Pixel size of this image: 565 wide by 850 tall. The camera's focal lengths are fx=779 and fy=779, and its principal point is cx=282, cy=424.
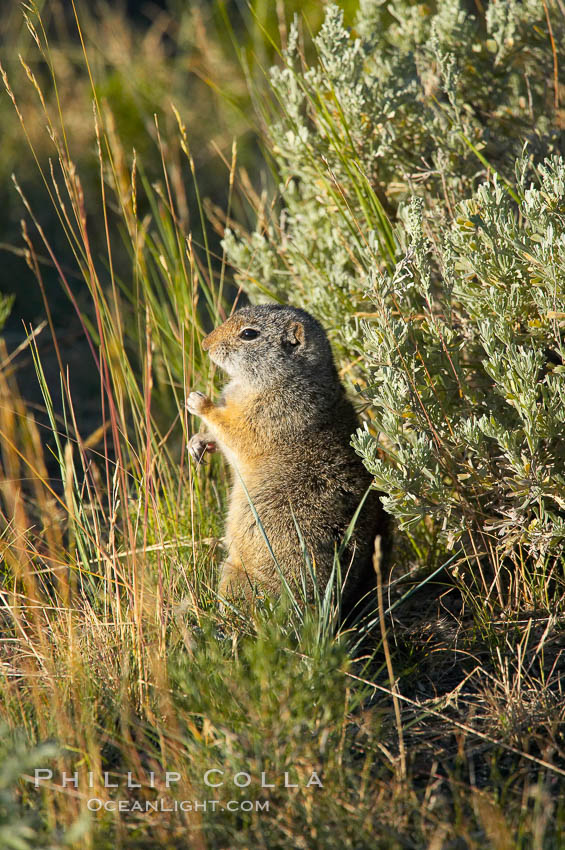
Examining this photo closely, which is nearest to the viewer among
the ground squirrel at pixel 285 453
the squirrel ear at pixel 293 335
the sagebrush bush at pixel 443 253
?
the sagebrush bush at pixel 443 253

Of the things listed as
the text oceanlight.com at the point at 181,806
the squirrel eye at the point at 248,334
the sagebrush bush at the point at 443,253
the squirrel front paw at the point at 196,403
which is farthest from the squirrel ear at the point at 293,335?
the text oceanlight.com at the point at 181,806

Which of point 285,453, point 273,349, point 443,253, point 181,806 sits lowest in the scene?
point 181,806

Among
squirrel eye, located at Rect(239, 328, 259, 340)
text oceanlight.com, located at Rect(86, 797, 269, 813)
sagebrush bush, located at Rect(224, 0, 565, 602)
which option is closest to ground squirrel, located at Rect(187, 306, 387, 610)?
squirrel eye, located at Rect(239, 328, 259, 340)

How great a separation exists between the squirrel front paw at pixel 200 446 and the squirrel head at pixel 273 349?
0.38 metres

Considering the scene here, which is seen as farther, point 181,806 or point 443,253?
point 443,253

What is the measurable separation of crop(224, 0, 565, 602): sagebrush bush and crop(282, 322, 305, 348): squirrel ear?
264mm

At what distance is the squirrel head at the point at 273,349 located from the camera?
3945 millimetres

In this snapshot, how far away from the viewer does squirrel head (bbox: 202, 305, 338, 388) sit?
3945 mm

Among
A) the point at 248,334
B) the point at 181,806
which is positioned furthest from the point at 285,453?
the point at 181,806

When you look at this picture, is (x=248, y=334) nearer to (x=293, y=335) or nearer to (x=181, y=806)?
(x=293, y=335)

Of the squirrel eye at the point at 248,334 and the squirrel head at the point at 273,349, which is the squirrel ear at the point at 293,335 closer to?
the squirrel head at the point at 273,349

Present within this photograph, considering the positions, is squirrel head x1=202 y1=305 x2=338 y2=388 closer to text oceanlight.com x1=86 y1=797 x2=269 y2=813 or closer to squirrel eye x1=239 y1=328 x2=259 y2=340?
squirrel eye x1=239 y1=328 x2=259 y2=340

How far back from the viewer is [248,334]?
3.98m

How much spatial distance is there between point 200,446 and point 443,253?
5.22ft
